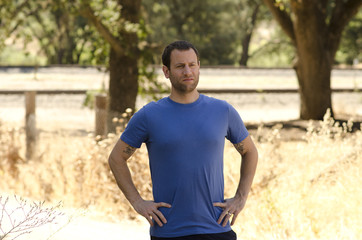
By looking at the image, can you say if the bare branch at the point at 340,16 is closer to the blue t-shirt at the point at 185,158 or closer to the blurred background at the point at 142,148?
the blurred background at the point at 142,148

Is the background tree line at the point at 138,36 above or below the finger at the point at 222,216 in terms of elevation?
above

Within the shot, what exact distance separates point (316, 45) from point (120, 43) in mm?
5662

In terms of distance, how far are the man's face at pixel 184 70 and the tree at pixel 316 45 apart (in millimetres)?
11658

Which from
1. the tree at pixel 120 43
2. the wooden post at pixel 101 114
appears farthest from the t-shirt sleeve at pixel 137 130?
the tree at pixel 120 43

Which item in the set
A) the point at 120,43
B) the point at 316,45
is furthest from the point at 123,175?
the point at 316,45

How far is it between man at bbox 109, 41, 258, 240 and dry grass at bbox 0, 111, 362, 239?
2911mm

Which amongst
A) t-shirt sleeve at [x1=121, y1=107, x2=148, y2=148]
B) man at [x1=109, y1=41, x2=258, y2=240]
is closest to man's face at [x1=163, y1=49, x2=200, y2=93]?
man at [x1=109, y1=41, x2=258, y2=240]

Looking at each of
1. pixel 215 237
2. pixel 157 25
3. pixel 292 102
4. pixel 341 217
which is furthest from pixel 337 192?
pixel 157 25

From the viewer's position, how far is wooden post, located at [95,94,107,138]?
1020 cm

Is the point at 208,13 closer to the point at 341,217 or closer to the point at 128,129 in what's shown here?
the point at 341,217

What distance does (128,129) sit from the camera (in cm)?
335

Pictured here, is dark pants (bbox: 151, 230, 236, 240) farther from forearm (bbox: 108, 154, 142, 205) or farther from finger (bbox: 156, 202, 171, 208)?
forearm (bbox: 108, 154, 142, 205)

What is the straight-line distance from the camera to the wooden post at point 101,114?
1020cm

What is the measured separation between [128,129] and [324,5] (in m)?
12.5
